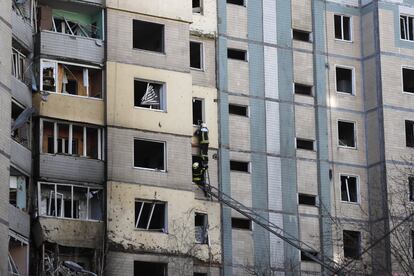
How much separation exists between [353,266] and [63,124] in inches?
552

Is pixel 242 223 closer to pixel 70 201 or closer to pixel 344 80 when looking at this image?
pixel 70 201

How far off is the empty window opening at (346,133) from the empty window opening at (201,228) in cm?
881

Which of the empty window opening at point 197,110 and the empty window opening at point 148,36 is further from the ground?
the empty window opening at point 148,36

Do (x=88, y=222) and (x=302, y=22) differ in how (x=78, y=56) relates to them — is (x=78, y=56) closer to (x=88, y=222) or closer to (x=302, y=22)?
(x=88, y=222)

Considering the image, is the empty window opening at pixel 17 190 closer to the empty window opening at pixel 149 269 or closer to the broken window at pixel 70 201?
the broken window at pixel 70 201

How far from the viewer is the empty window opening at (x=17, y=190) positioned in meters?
63.8

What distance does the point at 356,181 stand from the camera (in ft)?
242

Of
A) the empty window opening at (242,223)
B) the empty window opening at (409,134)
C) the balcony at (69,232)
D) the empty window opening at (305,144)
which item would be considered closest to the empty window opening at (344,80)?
the empty window opening at (409,134)

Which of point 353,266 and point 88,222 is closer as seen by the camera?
point 88,222

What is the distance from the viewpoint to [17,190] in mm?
64125

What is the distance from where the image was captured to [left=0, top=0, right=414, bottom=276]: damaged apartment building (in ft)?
214

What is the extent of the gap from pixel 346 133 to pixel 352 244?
5201 millimetres

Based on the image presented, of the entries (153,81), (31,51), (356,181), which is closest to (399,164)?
(356,181)

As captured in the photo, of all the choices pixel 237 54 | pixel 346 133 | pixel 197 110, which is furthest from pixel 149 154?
pixel 346 133
